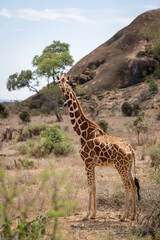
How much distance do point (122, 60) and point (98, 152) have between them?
48.8 m

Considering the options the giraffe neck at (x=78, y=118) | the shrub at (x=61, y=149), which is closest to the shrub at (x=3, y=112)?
the shrub at (x=61, y=149)

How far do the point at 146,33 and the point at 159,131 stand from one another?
4328cm

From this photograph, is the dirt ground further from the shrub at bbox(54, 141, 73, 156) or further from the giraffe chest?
the giraffe chest

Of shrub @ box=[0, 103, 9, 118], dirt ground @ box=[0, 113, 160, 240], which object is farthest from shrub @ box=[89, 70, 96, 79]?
dirt ground @ box=[0, 113, 160, 240]

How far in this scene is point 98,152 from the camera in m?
5.55

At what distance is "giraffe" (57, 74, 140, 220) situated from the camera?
541cm

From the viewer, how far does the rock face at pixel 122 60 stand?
49000mm

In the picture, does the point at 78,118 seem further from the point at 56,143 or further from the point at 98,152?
the point at 56,143

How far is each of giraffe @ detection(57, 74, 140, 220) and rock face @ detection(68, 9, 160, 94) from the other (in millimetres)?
43350

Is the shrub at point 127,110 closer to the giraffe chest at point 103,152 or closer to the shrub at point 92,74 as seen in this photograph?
the giraffe chest at point 103,152

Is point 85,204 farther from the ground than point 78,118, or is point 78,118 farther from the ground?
point 78,118

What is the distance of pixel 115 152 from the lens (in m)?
5.45

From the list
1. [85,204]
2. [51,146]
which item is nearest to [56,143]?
[51,146]

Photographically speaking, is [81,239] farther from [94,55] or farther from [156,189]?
[94,55]
